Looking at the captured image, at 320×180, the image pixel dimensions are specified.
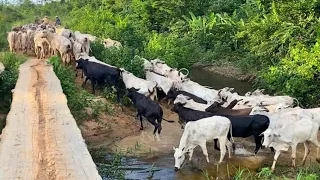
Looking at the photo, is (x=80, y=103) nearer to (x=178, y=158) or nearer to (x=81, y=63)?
(x=81, y=63)

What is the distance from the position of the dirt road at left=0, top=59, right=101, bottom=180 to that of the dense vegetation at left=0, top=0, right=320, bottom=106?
5874 millimetres

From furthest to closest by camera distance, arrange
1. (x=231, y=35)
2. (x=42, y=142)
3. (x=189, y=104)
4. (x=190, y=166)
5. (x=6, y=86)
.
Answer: (x=231, y=35) < (x=6, y=86) < (x=189, y=104) < (x=190, y=166) < (x=42, y=142)

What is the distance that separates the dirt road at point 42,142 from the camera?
18.9 feet

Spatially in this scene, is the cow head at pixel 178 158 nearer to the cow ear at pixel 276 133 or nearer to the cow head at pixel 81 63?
the cow ear at pixel 276 133

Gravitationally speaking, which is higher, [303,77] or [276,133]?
[303,77]

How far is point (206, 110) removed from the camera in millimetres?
10602

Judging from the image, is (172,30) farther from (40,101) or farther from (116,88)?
(40,101)

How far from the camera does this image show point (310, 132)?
338 inches

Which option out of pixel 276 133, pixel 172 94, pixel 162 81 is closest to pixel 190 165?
pixel 276 133

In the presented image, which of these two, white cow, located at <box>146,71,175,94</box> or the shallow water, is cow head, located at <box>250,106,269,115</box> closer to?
the shallow water

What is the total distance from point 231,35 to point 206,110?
→ 13.3 meters

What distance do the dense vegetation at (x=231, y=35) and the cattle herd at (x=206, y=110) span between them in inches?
54.7

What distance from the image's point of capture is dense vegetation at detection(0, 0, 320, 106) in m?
13.0

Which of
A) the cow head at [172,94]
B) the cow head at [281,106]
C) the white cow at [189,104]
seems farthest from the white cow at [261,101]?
the cow head at [172,94]
